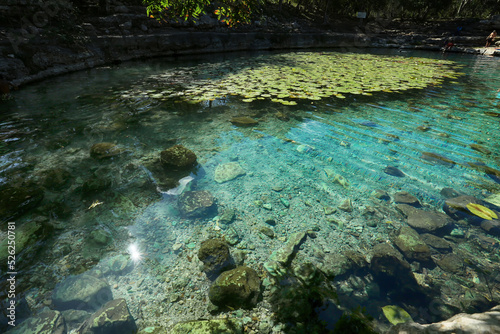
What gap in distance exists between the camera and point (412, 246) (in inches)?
93.2

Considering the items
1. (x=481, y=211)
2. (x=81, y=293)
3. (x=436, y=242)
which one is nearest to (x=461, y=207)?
(x=481, y=211)

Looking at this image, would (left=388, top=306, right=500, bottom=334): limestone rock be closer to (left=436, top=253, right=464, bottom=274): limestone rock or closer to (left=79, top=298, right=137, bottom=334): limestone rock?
(left=436, top=253, right=464, bottom=274): limestone rock

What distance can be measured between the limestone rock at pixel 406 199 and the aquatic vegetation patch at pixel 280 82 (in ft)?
11.3

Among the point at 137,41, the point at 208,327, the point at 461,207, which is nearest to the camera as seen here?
the point at 208,327

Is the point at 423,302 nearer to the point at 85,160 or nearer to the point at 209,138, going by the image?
the point at 209,138

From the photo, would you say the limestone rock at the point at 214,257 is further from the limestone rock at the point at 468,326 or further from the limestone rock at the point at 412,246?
the limestone rock at the point at 412,246

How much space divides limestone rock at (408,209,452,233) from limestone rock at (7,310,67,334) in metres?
3.63

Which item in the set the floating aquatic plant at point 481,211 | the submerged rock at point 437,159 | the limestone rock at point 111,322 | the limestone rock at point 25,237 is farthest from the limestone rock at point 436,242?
the limestone rock at point 25,237

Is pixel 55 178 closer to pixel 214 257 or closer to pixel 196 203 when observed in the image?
pixel 196 203

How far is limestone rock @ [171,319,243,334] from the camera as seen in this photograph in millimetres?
1592

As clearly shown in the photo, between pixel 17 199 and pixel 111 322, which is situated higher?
pixel 17 199

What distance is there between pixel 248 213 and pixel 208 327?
1394mm

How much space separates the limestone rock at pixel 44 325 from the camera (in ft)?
5.35

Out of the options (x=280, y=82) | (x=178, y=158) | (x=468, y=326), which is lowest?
(x=178, y=158)
